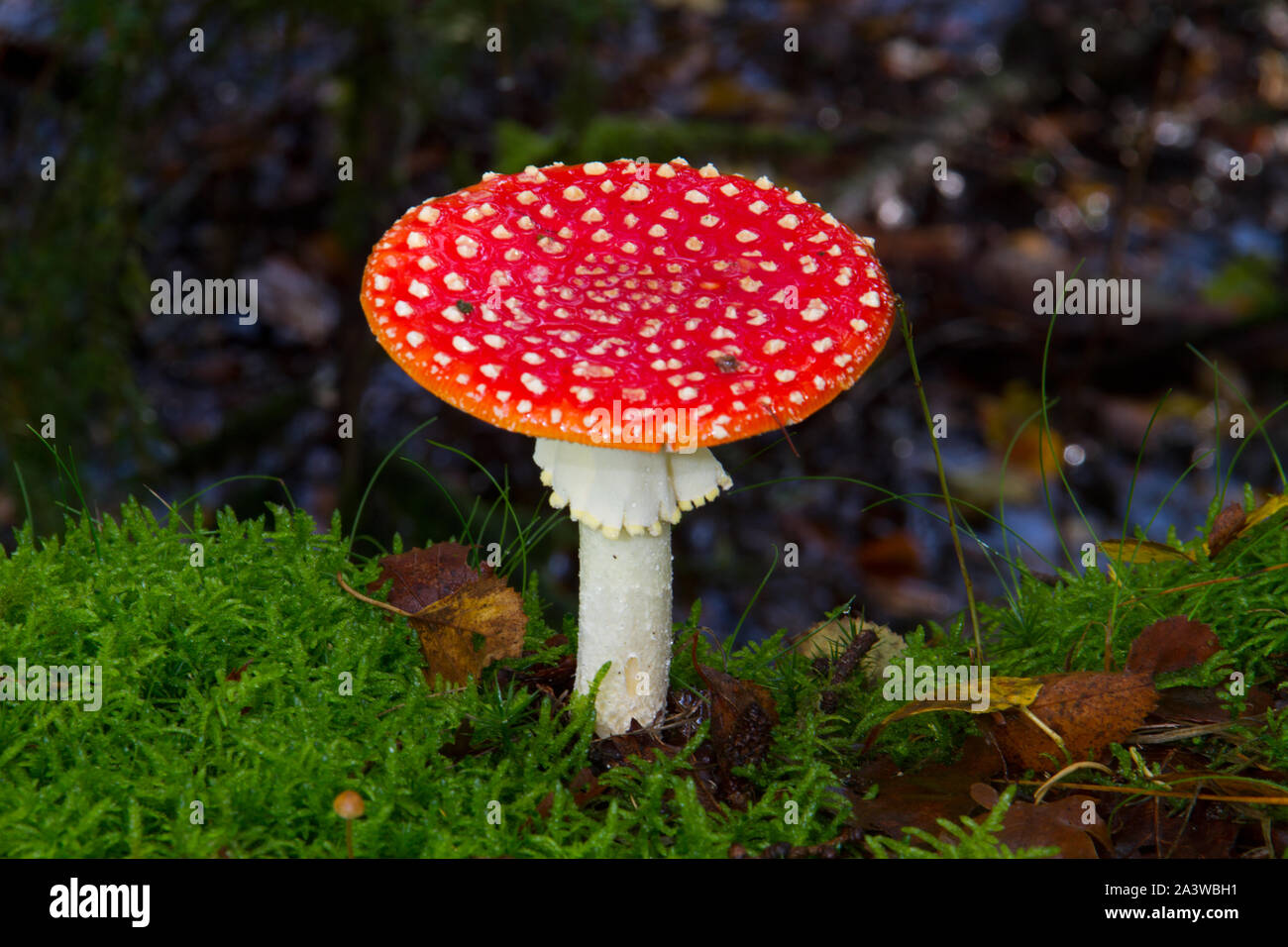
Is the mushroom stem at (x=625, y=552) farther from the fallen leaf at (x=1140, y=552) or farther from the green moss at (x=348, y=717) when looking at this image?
the fallen leaf at (x=1140, y=552)

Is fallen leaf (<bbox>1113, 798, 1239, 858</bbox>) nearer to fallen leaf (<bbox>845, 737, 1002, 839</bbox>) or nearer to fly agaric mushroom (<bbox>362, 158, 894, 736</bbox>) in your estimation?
fallen leaf (<bbox>845, 737, 1002, 839</bbox>)

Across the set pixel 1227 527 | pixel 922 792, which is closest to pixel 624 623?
pixel 922 792

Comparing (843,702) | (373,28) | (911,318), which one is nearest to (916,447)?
(911,318)

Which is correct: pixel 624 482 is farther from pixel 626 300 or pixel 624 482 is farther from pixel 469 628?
pixel 469 628

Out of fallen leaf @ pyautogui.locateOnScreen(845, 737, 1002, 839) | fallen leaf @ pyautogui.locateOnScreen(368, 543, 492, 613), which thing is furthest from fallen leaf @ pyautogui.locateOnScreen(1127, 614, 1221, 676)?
fallen leaf @ pyautogui.locateOnScreen(368, 543, 492, 613)

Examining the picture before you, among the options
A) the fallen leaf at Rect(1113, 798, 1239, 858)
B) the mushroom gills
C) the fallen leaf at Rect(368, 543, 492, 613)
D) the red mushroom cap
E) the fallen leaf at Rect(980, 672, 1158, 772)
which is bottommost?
the fallen leaf at Rect(1113, 798, 1239, 858)

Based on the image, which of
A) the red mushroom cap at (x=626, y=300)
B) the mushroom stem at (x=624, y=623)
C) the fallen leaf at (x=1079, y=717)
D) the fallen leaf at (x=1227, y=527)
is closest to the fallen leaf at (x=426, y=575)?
the mushroom stem at (x=624, y=623)
